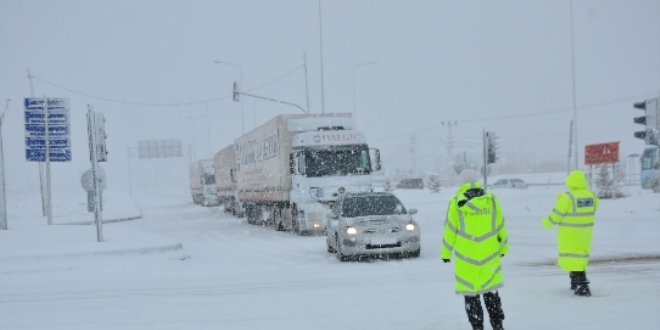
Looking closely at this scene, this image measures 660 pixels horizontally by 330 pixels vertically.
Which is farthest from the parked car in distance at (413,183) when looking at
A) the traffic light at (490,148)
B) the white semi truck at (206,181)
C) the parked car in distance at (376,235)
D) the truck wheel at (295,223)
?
the parked car in distance at (376,235)

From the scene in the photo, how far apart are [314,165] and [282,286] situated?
1170 centimetres

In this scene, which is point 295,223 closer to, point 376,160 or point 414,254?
point 376,160

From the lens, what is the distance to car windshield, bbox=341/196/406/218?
1600 centimetres

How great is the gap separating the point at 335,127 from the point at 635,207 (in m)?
11.9

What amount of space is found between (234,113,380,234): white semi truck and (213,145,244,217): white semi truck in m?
13.6

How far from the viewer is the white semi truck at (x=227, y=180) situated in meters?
39.9

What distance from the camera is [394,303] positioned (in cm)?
922

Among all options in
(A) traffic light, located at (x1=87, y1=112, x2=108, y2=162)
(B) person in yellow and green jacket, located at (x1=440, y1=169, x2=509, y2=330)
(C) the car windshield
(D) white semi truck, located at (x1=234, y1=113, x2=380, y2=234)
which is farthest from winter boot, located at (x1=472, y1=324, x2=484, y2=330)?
(D) white semi truck, located at (x1=234, y1=113, x2=380, y2=234)

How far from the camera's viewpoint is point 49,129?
2153 centimetres

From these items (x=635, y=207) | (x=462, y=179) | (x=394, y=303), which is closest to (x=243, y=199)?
(x=635, y=207)

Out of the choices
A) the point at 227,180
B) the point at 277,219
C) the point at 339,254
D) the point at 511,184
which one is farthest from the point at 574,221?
the point at 511,184

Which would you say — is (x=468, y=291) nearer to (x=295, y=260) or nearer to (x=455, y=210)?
(x=455, y=210)

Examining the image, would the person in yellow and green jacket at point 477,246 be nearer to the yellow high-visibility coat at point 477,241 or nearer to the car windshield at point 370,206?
the yellow high-visibility coat at point 477,241

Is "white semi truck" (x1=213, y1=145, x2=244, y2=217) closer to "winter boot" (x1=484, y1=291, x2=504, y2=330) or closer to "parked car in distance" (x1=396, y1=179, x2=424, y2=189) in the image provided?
"winter boot" (x1=484, y1=291, x2=504, y2=330)
